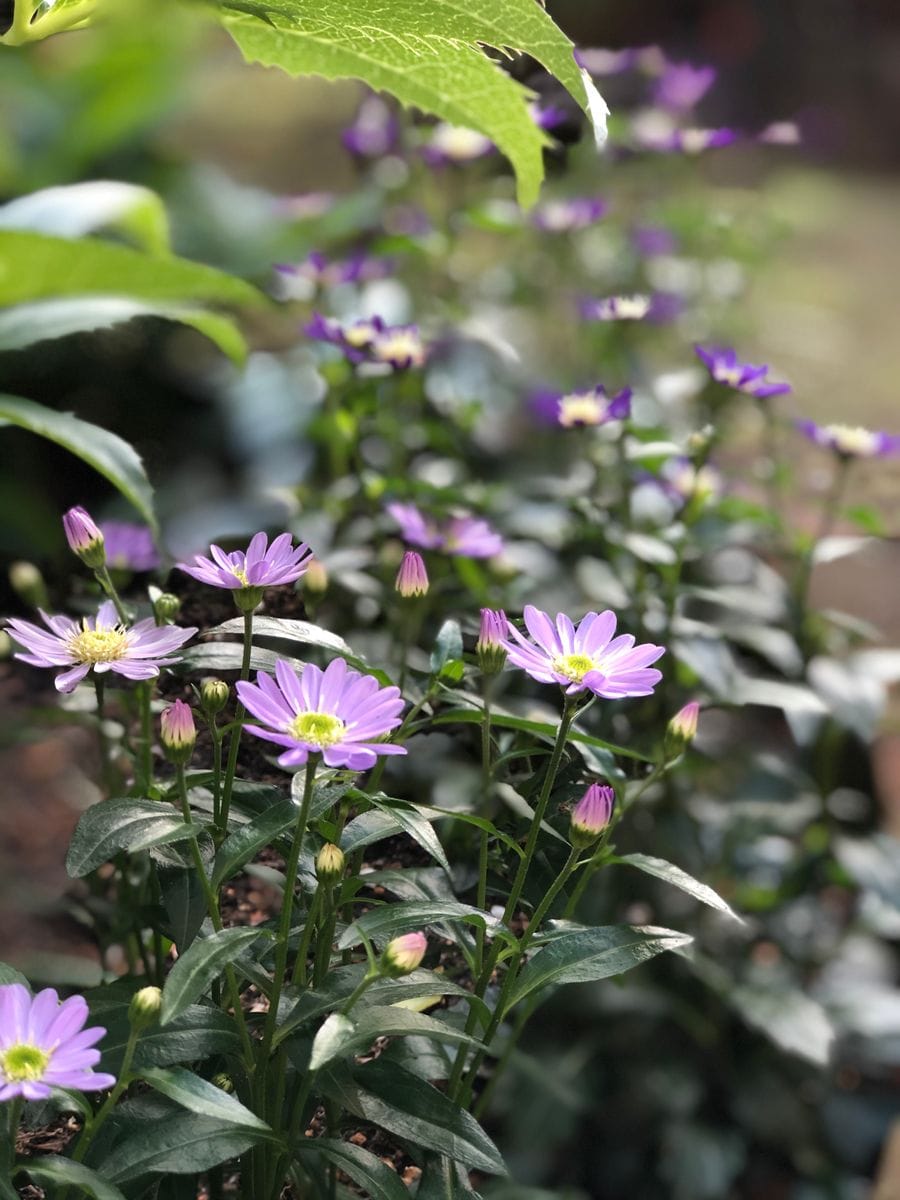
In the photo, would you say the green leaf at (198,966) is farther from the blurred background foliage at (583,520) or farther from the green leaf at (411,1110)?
the blurred background foliage at (583,520)

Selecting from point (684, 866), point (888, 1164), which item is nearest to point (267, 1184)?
point (684, 866)

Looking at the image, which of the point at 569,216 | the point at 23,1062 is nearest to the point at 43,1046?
the point at 23,1062

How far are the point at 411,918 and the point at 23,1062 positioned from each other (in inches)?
4.5

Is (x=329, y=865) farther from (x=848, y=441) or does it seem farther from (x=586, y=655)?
(x=848, y=441)

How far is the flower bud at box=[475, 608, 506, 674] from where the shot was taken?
1.41 ft

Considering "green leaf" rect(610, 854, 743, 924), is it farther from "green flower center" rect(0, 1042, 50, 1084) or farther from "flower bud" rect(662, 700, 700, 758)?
"green flower center" rect(0, 1042, 50, 1084)

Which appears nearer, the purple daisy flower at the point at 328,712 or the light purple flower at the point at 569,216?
the purple daisy flower at the point at 328,712

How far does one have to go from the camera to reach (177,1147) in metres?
0.37

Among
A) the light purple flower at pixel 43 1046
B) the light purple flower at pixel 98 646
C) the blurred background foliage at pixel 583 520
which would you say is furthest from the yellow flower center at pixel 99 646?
the blurred background foliage at pixel 583 520

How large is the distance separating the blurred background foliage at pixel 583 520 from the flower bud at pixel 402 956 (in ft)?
0.84

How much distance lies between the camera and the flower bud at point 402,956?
1.18 feet

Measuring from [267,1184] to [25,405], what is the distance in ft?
1.01

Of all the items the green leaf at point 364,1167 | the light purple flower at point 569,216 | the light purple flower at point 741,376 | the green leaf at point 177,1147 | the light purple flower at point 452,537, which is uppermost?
the green leaf at point 177,1147

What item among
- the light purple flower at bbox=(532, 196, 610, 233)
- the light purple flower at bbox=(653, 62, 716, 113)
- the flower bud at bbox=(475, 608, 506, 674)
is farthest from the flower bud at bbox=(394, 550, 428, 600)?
the light purple flower at bbox=(653, 62, 716, 113)
